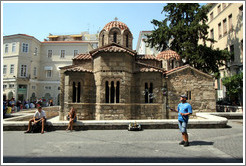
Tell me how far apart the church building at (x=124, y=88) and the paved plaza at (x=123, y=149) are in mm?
4448

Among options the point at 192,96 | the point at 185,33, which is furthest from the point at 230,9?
the point at 192,96

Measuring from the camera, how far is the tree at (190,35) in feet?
58.9

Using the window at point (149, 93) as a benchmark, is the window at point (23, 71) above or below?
above

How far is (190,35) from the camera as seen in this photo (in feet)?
61.5

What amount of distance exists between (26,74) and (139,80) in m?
23.9

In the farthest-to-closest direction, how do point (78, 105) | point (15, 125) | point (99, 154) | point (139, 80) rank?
point (139, 80)
point (78, 105)
point (15, 125)
point (99, 154)

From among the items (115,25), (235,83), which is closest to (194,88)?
(235,83)

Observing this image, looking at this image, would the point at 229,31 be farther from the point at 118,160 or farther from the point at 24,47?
the point at 24,47

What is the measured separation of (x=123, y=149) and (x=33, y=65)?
2964 centimetres

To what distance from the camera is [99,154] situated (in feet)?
15.1

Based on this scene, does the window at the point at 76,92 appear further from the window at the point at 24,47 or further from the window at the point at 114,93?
the window at the point at 24,47

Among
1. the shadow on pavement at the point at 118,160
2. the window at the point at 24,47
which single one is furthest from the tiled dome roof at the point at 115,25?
the window at the point at 24,47

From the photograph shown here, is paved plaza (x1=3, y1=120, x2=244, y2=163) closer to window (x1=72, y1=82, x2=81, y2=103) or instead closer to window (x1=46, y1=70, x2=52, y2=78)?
window (x1=72, y1=82, x2=81, y2=103)

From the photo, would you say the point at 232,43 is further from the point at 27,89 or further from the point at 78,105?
the point at 27,89
